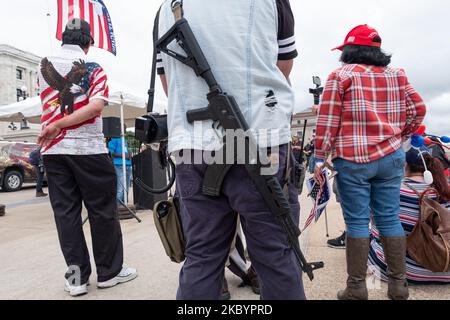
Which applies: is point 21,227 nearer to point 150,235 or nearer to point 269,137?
point 150,235

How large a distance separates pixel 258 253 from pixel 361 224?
1142 millimetres

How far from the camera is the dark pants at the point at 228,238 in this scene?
132cm

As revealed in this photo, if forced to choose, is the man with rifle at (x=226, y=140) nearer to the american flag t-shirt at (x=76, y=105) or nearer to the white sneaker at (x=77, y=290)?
the american flag t-shirt at (x=76, y=105)

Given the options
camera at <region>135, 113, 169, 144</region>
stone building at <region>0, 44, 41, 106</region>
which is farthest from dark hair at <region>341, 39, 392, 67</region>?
stone building at <region>0, 44, 41, 106</region>

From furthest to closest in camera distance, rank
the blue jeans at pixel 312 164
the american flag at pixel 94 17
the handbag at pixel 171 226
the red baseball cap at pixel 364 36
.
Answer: the american flag at pixel 94 17 → the blue jeans at pixel 312 164 → the red baseball cap at pixel 364 36 → the handbag at pixel 171 226

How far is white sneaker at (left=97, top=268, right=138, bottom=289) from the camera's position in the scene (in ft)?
8.42

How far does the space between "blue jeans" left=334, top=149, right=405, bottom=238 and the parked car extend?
13200 millimetres

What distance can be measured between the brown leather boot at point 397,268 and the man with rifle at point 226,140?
1.12 m

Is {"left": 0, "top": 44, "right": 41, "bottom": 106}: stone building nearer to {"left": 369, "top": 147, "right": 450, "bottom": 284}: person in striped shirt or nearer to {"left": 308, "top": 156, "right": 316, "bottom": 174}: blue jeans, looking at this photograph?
{"left": 308, "top": 156, "right": 316, "bottom": 174}: blue jeans

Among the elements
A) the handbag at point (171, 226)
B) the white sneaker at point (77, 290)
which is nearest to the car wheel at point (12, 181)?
the white sneaker at point (77, 290)

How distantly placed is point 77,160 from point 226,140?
5.08 ft

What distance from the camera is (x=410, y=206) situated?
2.50m
